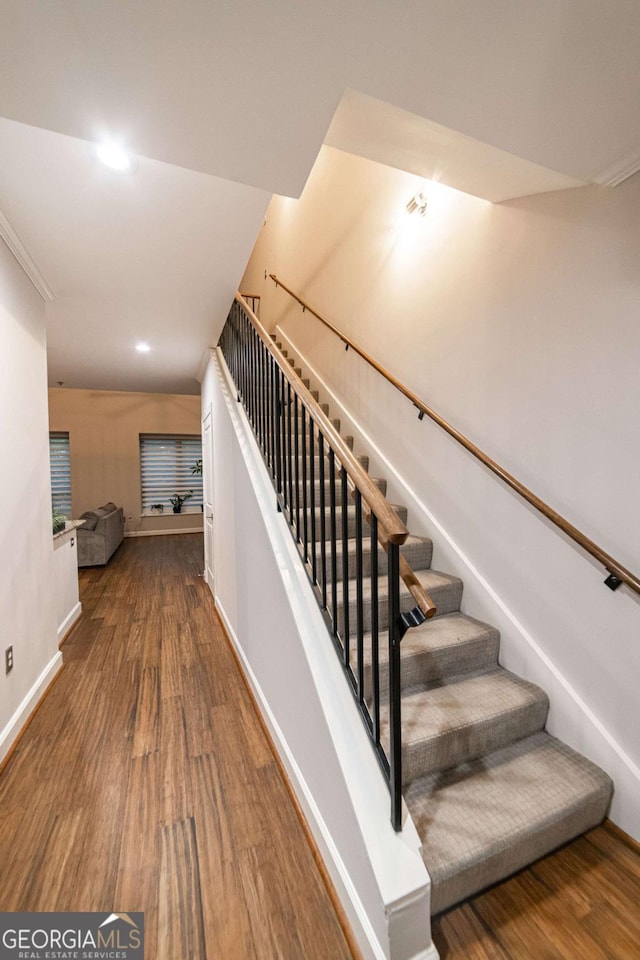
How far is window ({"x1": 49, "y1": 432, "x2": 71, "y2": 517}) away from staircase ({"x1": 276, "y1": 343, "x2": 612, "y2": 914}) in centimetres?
703

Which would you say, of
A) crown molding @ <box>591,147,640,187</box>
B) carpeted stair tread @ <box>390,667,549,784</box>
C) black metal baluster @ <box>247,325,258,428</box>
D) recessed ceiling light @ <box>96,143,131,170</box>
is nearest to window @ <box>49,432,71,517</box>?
black metal baluster @ <box>247,325,258,428</box>

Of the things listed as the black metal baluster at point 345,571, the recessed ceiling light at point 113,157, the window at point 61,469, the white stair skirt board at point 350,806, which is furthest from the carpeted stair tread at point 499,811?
the window at point 61,469

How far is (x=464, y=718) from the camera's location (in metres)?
1.45

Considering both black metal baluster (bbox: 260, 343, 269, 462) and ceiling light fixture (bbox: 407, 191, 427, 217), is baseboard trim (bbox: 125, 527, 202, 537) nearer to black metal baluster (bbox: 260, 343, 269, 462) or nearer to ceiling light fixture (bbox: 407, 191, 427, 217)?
black metal baluster (bbox: 260, 343, 269, 462)

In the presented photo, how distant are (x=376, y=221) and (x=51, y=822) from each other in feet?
13.3

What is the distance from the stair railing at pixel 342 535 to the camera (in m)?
1.04

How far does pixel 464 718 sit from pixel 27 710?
2.31 metres

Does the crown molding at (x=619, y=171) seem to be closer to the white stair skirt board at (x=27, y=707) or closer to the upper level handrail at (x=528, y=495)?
the upper level handrail at (x=528, y=495)

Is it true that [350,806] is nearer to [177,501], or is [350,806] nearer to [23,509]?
[23,509]

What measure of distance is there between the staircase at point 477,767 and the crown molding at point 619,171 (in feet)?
5.63

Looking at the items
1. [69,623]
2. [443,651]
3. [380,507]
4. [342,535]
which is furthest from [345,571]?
[69,623]

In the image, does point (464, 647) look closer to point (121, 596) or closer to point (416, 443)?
point (416, 443)

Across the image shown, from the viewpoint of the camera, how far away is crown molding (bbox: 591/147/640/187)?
129cm

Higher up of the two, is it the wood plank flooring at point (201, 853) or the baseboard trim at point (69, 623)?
the baseboard trim at point (69, 623)
